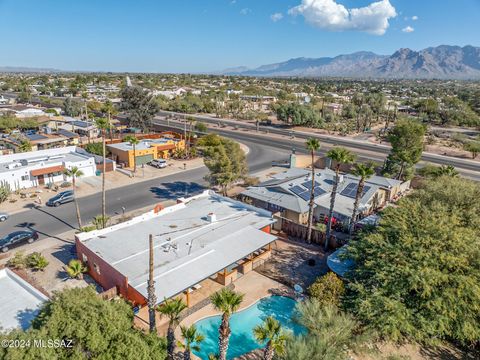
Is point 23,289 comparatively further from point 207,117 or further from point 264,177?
point 207,117

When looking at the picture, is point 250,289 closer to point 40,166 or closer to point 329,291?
point 329,291

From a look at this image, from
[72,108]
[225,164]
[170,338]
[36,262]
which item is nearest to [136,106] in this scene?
[72,108]

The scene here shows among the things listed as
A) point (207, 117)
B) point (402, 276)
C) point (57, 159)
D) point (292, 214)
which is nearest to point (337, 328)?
point (402, 276)

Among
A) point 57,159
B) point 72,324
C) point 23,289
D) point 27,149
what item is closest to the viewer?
point 72,324

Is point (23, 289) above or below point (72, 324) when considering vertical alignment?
below

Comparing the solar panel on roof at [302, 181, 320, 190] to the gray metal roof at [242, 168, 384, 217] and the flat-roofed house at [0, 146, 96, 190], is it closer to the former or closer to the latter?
the gray metal roof at [242, 168, 384, 217]

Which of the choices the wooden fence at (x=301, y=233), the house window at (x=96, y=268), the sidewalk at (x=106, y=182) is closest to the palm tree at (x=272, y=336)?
the house window at (x=96, y=268)
